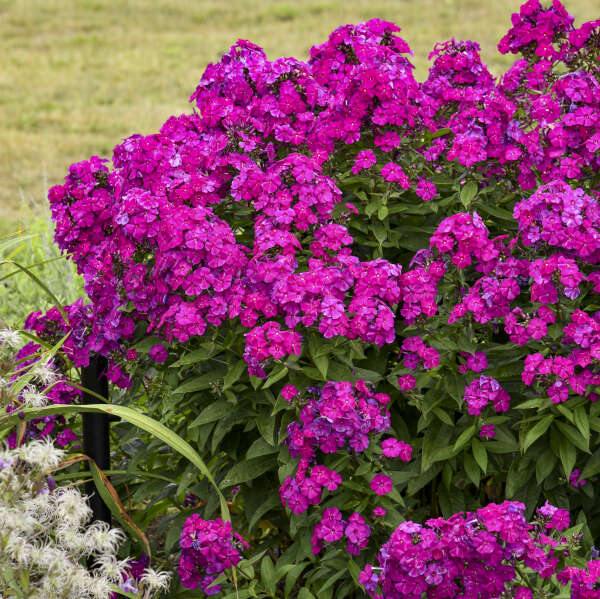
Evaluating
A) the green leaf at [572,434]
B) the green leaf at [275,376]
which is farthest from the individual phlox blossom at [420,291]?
the green leaf at [572,434]

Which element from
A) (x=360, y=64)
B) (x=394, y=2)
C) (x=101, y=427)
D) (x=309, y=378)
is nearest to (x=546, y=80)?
(x=360, y=64)

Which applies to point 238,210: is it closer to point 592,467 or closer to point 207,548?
point 207,548

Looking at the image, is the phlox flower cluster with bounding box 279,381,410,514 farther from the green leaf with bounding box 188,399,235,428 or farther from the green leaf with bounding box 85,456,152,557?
the green leaf with bounding box 85,456,152,557

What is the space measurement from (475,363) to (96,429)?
1428 mm

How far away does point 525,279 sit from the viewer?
3.07 metres

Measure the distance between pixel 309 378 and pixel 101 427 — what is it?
3.20 feet

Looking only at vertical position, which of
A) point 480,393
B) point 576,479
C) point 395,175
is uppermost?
point 395,175

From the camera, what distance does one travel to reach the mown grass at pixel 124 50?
35.6 feet

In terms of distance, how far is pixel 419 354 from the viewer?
3006mm

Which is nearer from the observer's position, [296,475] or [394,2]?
[296,475]

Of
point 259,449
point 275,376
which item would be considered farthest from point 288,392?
point 259,449

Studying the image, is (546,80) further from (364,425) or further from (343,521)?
(343,521)

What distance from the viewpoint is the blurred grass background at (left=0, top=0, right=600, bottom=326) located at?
10.7m

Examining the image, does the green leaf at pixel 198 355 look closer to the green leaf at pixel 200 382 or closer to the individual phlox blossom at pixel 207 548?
the green leaf at pixel 200 382
